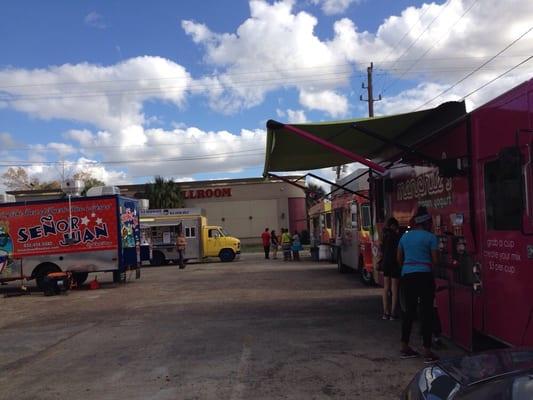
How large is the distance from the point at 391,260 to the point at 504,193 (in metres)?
3.92

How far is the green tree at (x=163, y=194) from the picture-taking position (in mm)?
55156

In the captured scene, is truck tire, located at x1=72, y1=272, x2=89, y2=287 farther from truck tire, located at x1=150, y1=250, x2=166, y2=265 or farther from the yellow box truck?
truck tire, located at x1=150, y1=250, x2=166, y2=265

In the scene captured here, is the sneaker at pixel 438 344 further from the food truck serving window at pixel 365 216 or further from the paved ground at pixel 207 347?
the food truck serving window at pixel 365 216

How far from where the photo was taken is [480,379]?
10.8 ft

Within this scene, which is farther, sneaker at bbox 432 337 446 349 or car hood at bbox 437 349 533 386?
sneaker at bbox 432 337 446 349

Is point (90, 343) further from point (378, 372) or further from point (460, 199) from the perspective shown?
point (460, 199)

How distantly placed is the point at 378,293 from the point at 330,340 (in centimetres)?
569

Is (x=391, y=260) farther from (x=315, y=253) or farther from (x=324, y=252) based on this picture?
(x=315, y=253)

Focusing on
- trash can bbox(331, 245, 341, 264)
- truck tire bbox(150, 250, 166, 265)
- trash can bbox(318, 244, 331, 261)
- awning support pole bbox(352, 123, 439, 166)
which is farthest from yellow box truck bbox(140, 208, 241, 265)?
awning support pole bbox(352, 123, 439, 166)

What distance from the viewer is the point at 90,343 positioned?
361 inches

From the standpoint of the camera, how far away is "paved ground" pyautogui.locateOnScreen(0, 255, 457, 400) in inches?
251

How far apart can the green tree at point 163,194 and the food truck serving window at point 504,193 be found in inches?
1980

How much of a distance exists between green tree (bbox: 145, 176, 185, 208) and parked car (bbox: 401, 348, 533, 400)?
171ft

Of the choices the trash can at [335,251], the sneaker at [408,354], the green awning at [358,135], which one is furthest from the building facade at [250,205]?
the sneaker at [408,354]
